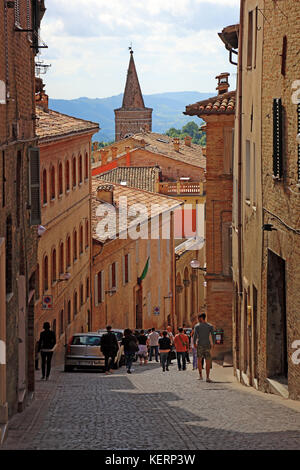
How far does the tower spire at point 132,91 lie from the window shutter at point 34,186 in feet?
519

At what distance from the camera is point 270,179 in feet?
60.6

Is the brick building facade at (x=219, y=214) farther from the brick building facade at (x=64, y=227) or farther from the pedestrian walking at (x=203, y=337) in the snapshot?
the pedestrian walking at (x=203, y=337)

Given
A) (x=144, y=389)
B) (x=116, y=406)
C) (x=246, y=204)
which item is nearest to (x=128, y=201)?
(x=246, y=204)

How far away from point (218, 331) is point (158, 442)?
24.2 m

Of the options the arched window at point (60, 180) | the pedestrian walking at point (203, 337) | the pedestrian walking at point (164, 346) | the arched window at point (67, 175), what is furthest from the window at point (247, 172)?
the arched window at point (67, 175)

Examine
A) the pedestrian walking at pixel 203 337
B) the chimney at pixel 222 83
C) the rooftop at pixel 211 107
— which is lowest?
the pedestrian walking at pixel 203 337

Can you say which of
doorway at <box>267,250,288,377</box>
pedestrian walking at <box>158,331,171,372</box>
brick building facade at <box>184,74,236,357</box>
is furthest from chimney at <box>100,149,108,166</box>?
doorway at <box>267,250,288,377</box>

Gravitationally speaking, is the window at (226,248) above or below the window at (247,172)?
below

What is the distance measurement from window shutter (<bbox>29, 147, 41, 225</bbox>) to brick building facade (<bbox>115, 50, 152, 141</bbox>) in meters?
156

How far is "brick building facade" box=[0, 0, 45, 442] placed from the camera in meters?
14.9

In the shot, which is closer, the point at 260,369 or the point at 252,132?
the point at 260,369

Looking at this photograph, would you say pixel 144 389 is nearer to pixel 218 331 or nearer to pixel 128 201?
pixel 218 331

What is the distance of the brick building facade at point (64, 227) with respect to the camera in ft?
118

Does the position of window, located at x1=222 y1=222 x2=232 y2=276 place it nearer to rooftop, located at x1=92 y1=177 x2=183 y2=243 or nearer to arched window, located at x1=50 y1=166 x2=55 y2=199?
arched window, located at x1=50 y1=166 x2=55 y2=199
